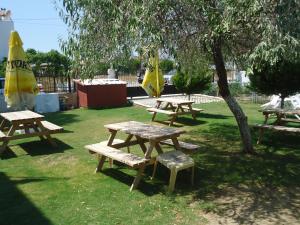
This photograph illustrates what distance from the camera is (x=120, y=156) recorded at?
6156 mm

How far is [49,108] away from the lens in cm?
1562

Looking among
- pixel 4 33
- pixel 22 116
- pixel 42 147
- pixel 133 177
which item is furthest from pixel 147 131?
pixel 4 33

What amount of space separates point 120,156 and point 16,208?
1.75 metres

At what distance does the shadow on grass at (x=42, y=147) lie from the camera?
8688 mm

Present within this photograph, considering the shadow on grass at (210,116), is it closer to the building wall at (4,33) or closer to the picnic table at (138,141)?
the picnic table at (138,141)

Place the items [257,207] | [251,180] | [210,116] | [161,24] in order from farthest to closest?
[210,116]
[251,180]
[161,24]
[257,207]

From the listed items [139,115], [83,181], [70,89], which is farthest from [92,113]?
[83,181]

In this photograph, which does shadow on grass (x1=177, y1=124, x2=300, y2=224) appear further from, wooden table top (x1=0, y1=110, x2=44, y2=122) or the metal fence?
the metal fence

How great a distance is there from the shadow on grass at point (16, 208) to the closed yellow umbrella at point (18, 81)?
4292 millimetres

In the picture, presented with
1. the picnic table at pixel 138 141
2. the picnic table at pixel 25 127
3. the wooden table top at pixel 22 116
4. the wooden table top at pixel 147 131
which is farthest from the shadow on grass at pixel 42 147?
the wooden table top at pixel 147 131

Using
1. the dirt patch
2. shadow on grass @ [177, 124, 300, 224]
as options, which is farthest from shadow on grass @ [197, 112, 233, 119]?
the dirt patch

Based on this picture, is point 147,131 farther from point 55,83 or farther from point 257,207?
point 55,83

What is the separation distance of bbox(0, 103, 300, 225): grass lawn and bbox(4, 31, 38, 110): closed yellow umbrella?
158 centimetres

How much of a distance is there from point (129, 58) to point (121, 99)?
33.8 ft
